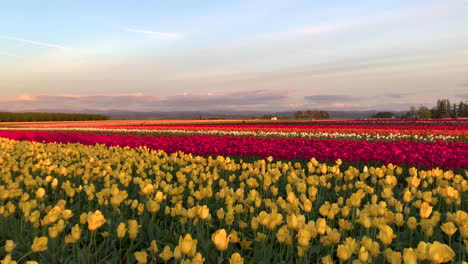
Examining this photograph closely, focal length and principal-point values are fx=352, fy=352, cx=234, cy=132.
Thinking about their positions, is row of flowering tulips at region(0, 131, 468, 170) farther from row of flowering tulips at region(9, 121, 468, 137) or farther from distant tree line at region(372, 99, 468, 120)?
distant tree line at region(372, 99, 468, 120)

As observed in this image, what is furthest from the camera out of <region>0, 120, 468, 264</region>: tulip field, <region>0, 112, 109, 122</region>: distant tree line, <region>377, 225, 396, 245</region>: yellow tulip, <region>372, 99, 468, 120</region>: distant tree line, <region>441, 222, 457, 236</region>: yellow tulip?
<region>0, 112, 109, 122</region>: distant tree line

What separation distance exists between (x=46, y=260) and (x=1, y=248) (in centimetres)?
87

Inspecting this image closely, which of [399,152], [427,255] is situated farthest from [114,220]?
[399,152]

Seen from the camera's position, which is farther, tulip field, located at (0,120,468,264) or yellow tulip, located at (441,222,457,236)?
yellow tulip, located at (441,222,457,236)

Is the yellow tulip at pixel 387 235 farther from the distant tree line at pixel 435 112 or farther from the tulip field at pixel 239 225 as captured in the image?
the distant tree line at pixel 435 112

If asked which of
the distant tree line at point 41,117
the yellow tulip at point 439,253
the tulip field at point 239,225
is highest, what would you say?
the distant tree line at point 41,117

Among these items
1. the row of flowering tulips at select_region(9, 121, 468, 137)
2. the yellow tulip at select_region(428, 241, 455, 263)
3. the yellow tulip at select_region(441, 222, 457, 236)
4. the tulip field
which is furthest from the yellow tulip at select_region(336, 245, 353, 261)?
the row of flowering tulips at select_region(9, 121, 468, 137)

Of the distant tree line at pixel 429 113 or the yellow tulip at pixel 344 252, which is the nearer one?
the yellow tulip at pixel 344 252

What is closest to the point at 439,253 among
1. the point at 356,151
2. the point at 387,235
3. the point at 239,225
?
the point at 387,235

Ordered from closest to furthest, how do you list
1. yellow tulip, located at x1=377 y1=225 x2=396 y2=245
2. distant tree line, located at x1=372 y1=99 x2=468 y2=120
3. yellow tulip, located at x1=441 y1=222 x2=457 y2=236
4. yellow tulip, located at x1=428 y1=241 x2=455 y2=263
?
yellow tulip, located at x1=428 y1=241 x2=455 y2=263 < yellow tulip, located at x1=377 y1=225 x2=396 y2=245 < yellow tulip, located at x1=441 y1=222 x2=457 y2=236 < distant tree line, located at x1=372 y1=99 x2=468 y2=120

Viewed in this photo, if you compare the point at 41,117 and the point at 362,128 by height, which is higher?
the point at 41,117

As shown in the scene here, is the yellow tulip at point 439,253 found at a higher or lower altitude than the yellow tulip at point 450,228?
higher

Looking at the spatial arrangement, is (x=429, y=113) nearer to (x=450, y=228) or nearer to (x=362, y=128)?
(x=362, y=128)

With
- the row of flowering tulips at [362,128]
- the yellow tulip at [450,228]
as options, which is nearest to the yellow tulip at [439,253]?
the yellow tulip at [450,228]
